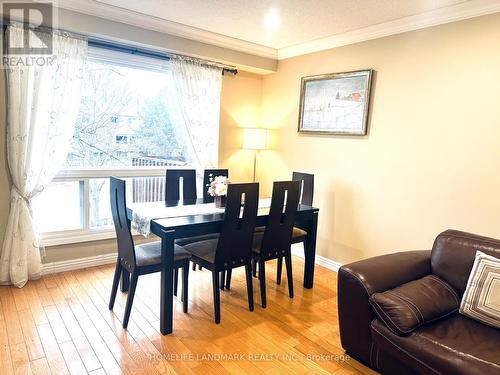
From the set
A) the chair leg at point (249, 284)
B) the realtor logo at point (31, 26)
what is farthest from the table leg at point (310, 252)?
the realtor logo at point (31, 26)

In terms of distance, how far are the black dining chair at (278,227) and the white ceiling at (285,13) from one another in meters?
1.50

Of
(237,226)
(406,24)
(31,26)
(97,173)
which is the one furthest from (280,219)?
(31,26)

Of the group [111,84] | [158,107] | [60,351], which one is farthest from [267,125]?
[60,351]

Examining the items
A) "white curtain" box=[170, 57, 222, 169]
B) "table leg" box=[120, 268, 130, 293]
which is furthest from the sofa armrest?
"white curtain" box=[170, 57, 222, 169]

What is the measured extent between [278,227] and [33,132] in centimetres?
232

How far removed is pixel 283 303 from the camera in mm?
2996

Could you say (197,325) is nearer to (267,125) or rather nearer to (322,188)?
(322,188)

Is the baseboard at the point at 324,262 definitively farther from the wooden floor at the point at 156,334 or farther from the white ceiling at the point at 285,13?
the white ceiling at the point at 285,13

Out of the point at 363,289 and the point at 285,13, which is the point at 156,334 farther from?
the point at 285,13

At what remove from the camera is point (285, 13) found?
3014 mm

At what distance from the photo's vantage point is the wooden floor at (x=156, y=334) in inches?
82.8

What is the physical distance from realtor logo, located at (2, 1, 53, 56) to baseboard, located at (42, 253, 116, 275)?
196cm

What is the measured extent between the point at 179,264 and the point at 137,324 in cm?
54

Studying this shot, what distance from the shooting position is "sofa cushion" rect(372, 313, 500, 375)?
1597 millimetres
